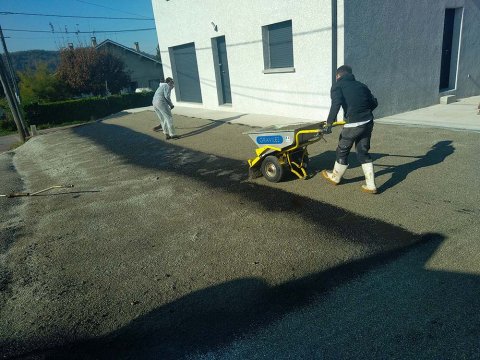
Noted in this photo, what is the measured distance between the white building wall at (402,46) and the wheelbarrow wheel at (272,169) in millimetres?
5145

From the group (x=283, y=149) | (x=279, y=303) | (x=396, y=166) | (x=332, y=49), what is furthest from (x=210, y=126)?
(x=279, y=303)

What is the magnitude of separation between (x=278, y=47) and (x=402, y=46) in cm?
389

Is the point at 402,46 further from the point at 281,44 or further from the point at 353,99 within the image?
the point at 353,99

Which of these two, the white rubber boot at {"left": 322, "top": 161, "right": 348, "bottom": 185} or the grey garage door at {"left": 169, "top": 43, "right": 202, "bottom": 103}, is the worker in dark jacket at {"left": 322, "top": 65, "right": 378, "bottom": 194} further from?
the grey garage door at {"left": 169, "top": 43, "right": 202, "bottom": 103}

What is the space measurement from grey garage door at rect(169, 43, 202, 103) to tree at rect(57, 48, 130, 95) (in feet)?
42.5

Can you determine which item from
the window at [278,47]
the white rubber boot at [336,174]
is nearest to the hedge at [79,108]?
the window at [278,47]

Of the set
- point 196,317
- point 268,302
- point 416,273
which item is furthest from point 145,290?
point 416,273

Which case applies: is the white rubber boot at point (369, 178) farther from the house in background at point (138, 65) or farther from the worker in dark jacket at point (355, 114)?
the house in background at point (138, 65)

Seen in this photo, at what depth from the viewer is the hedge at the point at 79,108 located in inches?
877

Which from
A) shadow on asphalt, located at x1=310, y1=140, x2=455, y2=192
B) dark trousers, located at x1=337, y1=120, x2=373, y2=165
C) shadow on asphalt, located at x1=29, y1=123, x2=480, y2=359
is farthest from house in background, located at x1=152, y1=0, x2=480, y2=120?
shadow on asphalt, located at x1=29, y1=123, x2=480, y2=359

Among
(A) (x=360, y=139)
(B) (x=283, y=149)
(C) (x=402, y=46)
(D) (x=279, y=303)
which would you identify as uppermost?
(C) (x=402, y=46)

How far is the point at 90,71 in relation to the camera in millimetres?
27766

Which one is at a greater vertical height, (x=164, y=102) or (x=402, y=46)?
(x=402, y=46)

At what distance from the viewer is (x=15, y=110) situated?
52.9ft
